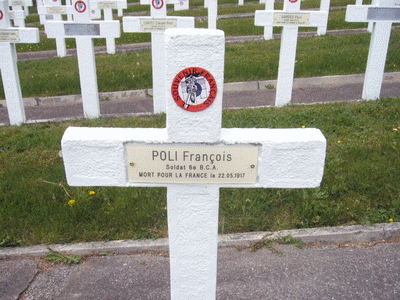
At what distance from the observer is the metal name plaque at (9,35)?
19.6 ft

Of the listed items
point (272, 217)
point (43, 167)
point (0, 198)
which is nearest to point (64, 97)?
point (43, 167)

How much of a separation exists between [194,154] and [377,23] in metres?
5.58

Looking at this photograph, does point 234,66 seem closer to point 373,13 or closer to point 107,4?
point 373,13

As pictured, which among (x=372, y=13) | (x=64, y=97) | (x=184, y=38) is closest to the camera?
(x=184, y=38)

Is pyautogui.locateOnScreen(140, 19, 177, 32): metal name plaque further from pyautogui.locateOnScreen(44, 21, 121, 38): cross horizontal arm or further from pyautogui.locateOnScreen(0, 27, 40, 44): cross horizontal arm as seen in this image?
pyautogui.locateOnScreen(0, 27, 40, 44): cross horizontal arm

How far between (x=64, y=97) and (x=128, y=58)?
283 centimetres

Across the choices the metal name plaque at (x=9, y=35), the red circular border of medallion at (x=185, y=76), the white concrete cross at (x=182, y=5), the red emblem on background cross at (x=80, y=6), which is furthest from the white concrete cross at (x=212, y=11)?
the red circular border of medallion at (x=185, y=76)

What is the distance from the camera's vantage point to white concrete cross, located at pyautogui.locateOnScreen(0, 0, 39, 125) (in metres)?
5.98

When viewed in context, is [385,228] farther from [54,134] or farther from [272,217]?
[54,134]

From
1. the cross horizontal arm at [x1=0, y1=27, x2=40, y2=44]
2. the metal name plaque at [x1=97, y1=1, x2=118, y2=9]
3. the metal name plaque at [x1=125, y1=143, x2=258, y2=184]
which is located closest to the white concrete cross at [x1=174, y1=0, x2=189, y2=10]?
the metal name plaque at [x1=97, y1=1, x2=118, y2=9]

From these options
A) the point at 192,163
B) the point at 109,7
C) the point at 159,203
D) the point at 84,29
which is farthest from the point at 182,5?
the point at 192,163

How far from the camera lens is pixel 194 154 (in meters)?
1.88

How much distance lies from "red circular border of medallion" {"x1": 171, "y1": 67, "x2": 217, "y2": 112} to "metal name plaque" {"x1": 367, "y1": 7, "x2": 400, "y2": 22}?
17.9ft

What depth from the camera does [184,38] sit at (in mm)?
1642
